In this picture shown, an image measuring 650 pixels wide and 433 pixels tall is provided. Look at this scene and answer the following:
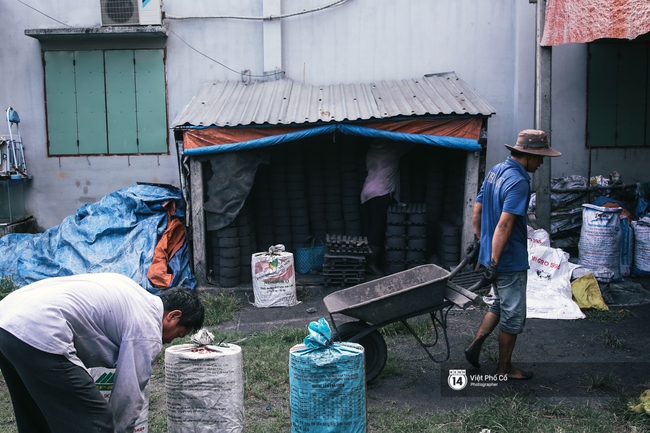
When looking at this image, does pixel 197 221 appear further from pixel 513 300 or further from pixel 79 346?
pixel 79 346

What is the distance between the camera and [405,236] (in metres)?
9.23

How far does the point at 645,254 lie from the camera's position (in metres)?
8.88

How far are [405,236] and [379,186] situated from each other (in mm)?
896

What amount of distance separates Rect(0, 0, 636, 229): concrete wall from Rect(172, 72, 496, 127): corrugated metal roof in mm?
411

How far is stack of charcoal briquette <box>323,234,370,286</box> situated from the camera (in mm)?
8664

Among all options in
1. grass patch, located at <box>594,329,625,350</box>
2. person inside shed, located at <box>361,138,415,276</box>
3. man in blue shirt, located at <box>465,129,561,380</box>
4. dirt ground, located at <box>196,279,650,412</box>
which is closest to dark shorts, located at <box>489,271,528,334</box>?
man in blue shirt, located at <box>465,129,561,380</box>

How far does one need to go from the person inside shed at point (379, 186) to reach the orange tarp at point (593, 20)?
2629 mm

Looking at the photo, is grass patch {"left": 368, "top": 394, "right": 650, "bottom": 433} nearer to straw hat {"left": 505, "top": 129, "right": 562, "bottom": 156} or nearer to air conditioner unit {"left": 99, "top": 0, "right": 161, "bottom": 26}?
straw hat {"left": 505, "top": 129, "right": 562, "bottom": 156}

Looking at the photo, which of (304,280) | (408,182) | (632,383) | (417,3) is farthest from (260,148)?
(632,383)

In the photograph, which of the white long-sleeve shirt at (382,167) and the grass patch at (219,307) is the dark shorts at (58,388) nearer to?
the grass patch at (219,307)

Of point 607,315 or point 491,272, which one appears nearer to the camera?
point 491,272

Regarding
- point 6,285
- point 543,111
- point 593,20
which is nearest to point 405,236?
point 543,111

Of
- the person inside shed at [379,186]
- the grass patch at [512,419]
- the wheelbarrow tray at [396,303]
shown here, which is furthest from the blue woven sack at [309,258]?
the grass patch at [512,419]

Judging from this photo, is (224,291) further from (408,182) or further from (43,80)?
(43,80)
